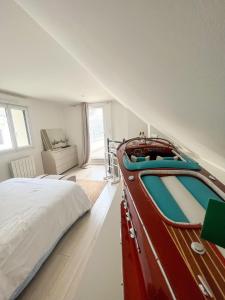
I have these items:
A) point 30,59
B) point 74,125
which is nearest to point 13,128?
point 74,125

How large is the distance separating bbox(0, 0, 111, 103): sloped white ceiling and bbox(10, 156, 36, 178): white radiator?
1.63 meters

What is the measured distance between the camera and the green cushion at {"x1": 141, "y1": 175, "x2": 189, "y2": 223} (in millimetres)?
576

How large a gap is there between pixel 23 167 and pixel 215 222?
405 cm

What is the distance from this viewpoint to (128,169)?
1029 mm

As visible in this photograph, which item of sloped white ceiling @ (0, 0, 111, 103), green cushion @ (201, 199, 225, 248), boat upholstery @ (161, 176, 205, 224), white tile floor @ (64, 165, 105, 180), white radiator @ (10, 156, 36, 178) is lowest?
white tile floor @ (64, 165, 105, 180)

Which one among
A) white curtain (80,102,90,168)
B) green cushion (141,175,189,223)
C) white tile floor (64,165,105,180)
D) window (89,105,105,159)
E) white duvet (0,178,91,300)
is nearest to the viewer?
green cushion (141,175,189,223)

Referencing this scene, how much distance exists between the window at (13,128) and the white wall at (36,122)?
125mm

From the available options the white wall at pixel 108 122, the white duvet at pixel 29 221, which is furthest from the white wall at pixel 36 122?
the white duvet at pixel 29 221

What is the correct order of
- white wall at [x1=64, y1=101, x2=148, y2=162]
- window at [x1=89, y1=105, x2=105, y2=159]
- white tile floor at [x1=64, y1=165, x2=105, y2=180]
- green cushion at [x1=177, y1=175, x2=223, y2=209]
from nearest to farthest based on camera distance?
green cushion at [x1=177, y1=175, x2=223, y2=209] < white tile floor at [x1=64, y1=165, x2=105, y2=180] < white wall at [x1=64, y1=101, x2=148, y2=162] < window at [x1=89, y1=105, x2=105, y2=159]

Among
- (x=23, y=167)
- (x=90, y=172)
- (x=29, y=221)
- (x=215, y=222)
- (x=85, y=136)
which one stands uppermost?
(x=215, y=222)

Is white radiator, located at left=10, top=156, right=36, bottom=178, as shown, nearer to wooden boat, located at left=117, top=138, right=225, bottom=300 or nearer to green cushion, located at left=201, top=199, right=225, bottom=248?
wooden boat, located at left=117, top=138, right=225, bottom=300

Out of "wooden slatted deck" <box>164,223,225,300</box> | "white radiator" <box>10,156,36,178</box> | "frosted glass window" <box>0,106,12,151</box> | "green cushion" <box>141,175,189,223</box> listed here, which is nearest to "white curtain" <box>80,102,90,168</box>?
"white radiator" <box>10,156,36,178</box>

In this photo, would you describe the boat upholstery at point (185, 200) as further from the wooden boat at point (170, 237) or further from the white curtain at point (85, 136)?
the white curtain at point (85, 136)

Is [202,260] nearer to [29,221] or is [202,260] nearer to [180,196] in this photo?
[180,196]
